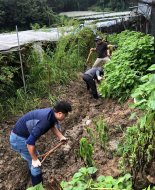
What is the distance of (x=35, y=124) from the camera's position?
190 inches

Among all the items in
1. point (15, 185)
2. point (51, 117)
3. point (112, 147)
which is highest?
point (51, 117)

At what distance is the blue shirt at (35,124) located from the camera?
15.2ft

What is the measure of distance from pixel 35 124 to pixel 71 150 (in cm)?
157

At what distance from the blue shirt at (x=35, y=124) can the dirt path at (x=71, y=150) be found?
867 millimetres

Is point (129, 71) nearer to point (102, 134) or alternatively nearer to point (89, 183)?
point (102, 134)

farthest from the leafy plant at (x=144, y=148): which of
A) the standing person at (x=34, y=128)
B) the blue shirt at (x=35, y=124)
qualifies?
the blue shirt at (x=35, y=124)

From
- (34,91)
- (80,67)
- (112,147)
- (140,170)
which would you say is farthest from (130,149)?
(80,67)

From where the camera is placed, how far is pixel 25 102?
845 cm

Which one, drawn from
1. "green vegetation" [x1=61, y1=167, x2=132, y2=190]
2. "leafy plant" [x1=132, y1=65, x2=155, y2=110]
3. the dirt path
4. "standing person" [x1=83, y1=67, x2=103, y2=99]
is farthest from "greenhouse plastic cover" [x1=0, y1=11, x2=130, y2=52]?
"green vegetation" [x1=61, y1=167, x2=132, y2=190]

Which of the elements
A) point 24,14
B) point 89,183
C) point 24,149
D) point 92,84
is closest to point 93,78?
point 92,84

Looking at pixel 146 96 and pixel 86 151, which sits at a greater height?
pixel 146 96

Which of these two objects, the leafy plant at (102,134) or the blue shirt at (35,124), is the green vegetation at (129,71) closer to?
the leafy plant at (102,134)

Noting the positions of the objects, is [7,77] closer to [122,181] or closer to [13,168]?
[13,168]

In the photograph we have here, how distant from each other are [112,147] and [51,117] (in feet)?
4.13
